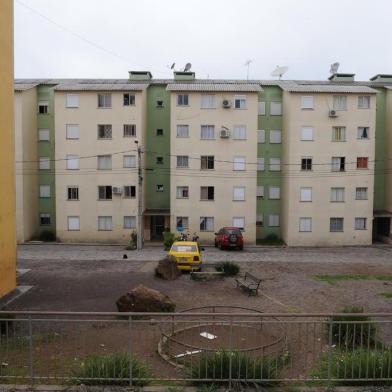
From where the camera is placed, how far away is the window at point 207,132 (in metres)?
38.2

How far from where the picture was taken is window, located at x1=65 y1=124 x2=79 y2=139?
38.0 m

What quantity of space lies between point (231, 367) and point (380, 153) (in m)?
38.1

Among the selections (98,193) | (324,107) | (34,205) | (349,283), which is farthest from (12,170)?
(324,107)

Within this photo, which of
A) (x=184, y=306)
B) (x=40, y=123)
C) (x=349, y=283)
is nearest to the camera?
(x=184, y=306)

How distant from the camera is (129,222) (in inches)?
1510

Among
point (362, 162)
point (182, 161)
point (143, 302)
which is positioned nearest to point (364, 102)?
point (362, 162)

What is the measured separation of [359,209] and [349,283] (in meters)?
19.2

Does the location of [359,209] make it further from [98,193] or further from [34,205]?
[34,205]

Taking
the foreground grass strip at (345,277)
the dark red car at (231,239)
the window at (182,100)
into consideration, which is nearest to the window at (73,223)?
the dark red car at (231,239)

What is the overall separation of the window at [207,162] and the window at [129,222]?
7.55 metres

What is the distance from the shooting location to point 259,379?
769cm

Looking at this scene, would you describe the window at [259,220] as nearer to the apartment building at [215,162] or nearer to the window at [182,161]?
the apartment building at [215,162]

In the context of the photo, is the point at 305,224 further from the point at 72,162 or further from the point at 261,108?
the point at 72,162

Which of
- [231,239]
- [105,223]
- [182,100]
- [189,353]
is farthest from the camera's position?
[105,223]
